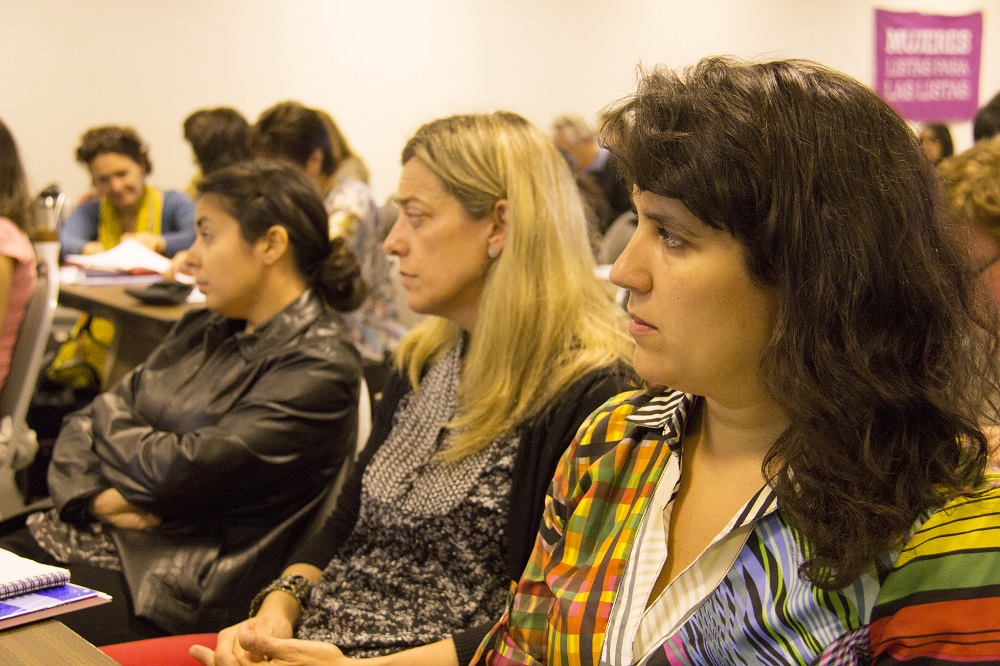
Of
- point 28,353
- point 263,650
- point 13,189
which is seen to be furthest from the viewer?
point 13,189

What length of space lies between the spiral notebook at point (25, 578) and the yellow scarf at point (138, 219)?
367 centimetres

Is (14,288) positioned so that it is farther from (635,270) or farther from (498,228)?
(635,270)

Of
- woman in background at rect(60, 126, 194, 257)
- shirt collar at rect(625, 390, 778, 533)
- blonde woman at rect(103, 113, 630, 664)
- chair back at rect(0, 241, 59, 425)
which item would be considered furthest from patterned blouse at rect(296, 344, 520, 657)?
woman in background at rect(60, 126, 194, 257)

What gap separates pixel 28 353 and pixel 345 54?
4.78 metres

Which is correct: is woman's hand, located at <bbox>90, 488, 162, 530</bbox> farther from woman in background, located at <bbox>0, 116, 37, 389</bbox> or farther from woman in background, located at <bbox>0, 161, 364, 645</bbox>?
woman in background, located at <bbox>0, 116, 37, 389</bbox>

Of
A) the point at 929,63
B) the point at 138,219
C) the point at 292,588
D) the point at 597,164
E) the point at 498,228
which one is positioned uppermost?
the point at 498,228

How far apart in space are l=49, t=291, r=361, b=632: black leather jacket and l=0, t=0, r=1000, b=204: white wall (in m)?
4.61

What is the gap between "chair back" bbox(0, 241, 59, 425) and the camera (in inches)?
94.7

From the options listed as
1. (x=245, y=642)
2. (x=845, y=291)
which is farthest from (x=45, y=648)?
(x=845, y=291)

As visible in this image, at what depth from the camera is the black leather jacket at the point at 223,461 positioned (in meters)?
1.79

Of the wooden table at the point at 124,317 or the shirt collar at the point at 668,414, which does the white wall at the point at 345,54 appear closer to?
the wooden table at the point at 124,317

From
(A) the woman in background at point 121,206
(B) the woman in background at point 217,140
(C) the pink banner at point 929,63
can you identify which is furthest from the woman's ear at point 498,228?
(C) the pink banner at point 929,63

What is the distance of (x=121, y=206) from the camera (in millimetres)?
4668

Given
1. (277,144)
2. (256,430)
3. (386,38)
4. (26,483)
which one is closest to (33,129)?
(386,38)
